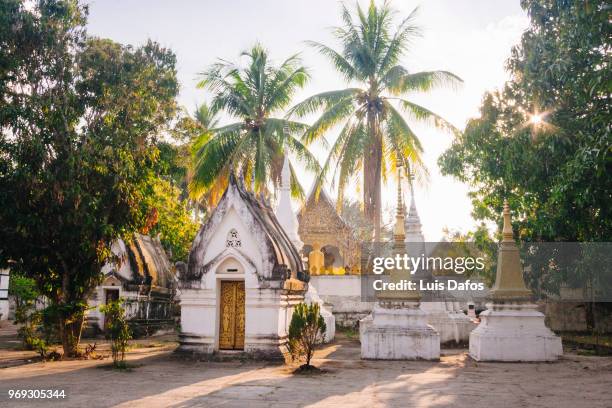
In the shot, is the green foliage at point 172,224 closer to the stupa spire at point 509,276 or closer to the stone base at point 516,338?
the stupa spire at point 509,276

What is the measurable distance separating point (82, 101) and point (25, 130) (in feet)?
4.69

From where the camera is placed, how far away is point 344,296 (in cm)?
2158

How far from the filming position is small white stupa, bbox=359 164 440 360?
1215 centimetres

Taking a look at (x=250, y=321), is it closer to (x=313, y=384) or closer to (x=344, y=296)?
(x=313, y=384)

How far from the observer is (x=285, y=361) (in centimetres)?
1126

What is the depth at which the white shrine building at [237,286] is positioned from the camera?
11.5m

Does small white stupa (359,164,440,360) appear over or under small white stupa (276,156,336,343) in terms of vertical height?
under

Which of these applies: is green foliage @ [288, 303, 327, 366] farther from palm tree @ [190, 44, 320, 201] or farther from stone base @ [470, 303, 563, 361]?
palm tree @ [190, 44, 320, 201]

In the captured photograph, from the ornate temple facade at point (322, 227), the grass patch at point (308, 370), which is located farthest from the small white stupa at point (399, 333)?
the ornate temple facade at point (322, 227)

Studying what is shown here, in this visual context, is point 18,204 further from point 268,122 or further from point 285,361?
point 268,122

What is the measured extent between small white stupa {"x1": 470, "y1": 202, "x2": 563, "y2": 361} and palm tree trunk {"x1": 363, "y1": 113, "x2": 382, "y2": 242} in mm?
7702

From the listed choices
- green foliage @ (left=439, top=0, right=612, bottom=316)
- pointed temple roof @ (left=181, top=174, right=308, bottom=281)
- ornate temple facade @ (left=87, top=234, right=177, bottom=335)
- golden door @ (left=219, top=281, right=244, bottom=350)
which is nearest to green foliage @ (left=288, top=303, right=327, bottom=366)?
pointed temple roof @ (left=181, top=174, right=308, bottom=281)

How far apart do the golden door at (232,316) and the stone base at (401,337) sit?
2835 mm

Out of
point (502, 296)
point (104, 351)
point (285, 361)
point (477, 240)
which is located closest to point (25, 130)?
point (104, 351)
